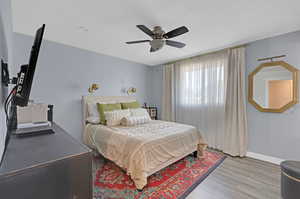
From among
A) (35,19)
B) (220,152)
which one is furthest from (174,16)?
(220,152)

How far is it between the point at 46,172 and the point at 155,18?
2.12 m

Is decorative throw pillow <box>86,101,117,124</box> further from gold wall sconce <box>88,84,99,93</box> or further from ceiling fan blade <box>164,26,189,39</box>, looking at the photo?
ceiling fan blade <box>164,26,189,39</box>

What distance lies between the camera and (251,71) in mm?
2830

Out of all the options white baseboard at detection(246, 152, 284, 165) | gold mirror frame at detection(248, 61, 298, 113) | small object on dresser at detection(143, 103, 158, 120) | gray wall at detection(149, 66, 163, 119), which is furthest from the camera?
gray wall at detection(149, 66, 163, 119)

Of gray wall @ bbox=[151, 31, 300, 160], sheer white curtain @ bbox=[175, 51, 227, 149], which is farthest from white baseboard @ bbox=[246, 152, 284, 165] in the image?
sheer white curtain @ bbox=[175, 51, 227, 149]

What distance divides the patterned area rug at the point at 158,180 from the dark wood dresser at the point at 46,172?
1140mm

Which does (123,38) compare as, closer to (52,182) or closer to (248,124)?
(52,182)

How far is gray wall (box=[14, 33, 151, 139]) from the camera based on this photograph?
2643mm

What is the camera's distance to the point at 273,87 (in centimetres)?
262

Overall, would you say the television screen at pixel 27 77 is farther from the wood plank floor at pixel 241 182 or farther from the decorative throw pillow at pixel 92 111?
the decorative throw pillow at pixel 92 111

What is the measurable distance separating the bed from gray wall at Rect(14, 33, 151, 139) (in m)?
0.67

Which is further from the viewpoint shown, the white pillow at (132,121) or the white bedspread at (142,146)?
the white pillow at (132,121)

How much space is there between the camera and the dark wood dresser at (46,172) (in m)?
0.60

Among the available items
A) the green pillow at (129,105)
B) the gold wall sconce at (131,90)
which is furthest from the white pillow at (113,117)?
the gold wall sconce at (131,90)
